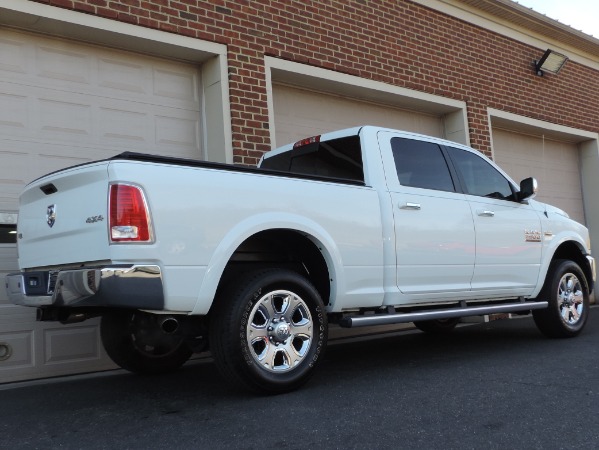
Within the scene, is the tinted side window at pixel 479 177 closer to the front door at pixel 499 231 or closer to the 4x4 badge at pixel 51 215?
the front door at pixel 499 231

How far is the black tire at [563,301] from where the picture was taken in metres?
6.21

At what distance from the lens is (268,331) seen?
3.94 meters

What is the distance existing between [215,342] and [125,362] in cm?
156

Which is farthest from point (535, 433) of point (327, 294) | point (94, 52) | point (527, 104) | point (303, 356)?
point (527, 104)

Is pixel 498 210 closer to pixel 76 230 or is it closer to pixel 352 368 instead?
pixel 352 368

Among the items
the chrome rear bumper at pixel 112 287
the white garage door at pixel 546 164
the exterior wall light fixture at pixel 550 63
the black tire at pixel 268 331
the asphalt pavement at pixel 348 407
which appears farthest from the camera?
the exterior wall light fixture at pixel 550 63

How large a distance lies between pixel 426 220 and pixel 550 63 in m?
7.85

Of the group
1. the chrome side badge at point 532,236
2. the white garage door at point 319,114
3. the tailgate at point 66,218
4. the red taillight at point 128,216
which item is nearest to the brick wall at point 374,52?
the white garage door at point 319,114

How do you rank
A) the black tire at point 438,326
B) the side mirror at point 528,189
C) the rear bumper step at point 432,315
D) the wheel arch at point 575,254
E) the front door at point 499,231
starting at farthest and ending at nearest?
1. the black tire at point 438,326
2. the wheel arch at point 575,254
3. the side mirror at point 528,189
4. the front door at point 499,231
5. the rear bumper step at point 432,315

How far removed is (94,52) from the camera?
20.7ft

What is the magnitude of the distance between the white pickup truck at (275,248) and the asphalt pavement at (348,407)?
1.15 feet

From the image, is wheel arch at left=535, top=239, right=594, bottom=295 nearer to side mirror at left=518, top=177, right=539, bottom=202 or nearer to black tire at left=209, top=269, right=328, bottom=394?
side mirror at left=518, top=177, right=539, bottom=202

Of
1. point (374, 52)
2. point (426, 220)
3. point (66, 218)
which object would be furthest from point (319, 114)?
point (66, 218)

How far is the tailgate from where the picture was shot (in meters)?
3.56
